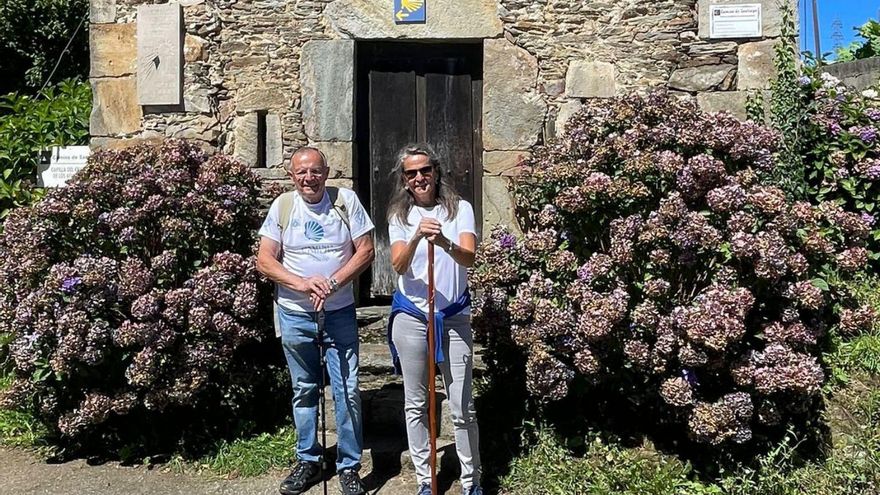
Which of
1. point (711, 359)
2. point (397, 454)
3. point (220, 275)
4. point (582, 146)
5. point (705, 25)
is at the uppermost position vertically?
point (705, 25)

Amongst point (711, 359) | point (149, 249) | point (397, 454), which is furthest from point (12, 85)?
point (711, 359)

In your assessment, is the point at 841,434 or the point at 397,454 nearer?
the point at 841,434

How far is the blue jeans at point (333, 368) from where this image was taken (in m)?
3.76

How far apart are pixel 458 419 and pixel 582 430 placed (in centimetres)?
86

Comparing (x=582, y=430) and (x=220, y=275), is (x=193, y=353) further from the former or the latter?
(x=582, y=430)

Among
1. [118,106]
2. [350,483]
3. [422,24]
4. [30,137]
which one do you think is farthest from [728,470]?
[30,137]

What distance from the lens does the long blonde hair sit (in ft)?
11.4

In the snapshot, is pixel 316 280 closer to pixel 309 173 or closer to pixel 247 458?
pixel 309 173

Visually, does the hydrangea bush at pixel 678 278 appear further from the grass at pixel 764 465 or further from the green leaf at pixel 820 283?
the grass at pixel 764 465

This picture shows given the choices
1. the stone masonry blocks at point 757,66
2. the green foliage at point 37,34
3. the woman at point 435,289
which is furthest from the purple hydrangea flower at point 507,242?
the green foliage at point 37,34

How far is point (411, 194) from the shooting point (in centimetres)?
355

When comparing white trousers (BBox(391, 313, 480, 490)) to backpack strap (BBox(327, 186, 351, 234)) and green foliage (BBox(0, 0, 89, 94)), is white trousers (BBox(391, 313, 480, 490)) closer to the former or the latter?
backpack strap (BBox(327, 186, 351, 234))

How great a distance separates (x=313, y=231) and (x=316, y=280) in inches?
9.5

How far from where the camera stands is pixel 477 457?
11.8 ft
